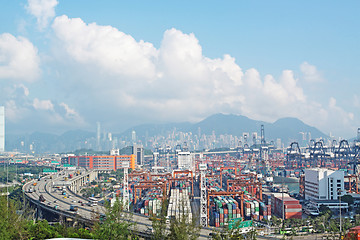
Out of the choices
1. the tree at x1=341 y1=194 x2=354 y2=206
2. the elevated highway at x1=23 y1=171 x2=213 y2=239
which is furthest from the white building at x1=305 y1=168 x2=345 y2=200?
the elevated highway at x1=23 y1=171 x2=213 y2=239

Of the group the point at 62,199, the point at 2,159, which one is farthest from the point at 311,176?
the point at 2,159

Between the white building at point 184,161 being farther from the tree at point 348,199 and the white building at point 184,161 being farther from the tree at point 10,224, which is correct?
the tree at point 10,224

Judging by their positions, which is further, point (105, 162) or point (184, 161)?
point (184, 161)

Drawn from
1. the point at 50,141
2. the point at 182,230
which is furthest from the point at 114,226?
the point at 50,141

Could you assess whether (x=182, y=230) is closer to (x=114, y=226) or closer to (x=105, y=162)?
(x=114, y=226)

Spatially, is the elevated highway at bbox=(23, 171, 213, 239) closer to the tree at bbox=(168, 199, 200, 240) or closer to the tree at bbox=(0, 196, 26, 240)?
the tree at bbox=(0, 196, 26, 240)

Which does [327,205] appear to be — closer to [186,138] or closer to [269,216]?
[269,216]

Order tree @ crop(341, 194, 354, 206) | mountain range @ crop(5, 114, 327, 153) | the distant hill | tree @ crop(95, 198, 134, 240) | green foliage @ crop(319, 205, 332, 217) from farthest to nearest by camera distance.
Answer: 1. mountain range @ crop(5, 114, 327, 153)
2. the distant hill
3. tree @ crop(341, 194, 354, 206)
4. green foliage @ crop(319, 205, 332, 217)
5. tree @ crop(95, 198, 134, 240)

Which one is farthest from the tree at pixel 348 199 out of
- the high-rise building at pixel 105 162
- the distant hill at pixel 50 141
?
the distant hill at pixel 50 141
